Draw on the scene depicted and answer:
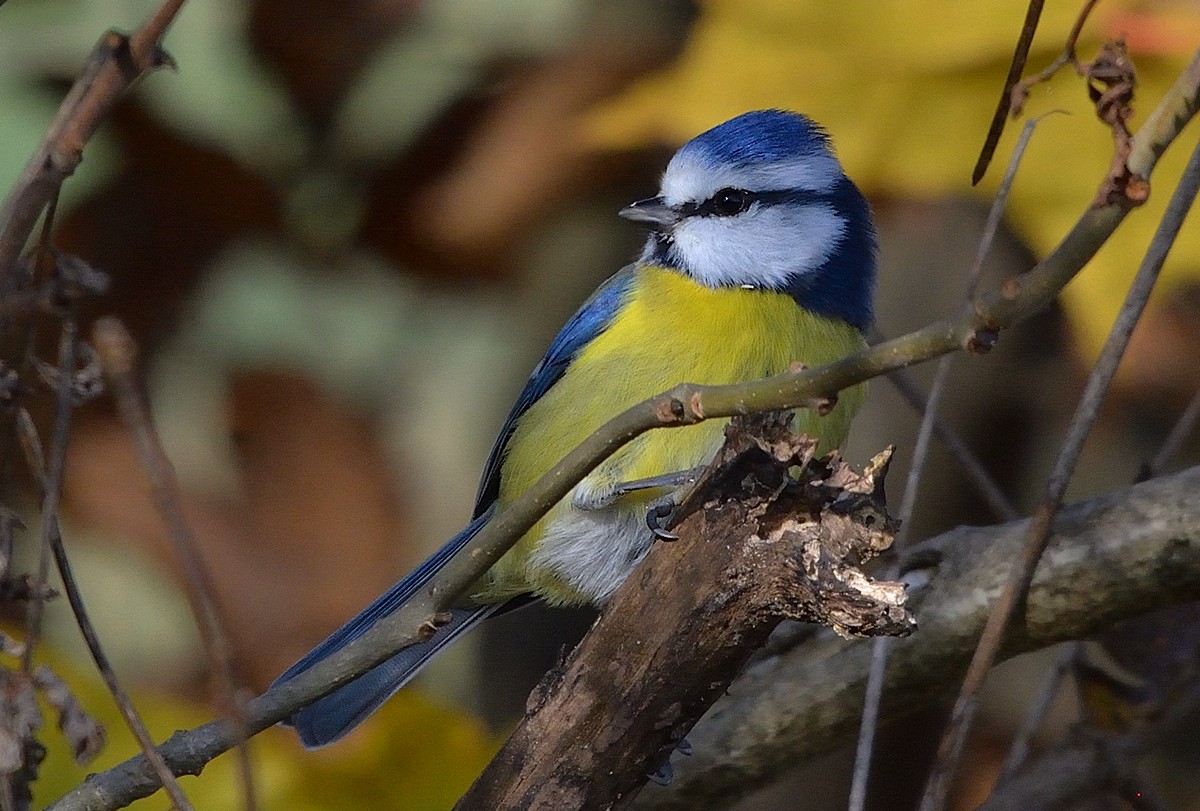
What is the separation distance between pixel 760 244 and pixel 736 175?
100 millimetres

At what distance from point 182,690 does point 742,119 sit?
4.03 feet

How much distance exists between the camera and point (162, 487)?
631 millimetres

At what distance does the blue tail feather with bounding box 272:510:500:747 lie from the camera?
152 centimetres

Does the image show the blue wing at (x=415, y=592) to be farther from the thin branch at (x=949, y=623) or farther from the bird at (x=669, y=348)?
the thin branch at (x=949, y=623)

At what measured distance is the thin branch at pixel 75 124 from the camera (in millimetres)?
956

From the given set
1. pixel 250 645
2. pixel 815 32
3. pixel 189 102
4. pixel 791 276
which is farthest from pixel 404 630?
pixel 189 102

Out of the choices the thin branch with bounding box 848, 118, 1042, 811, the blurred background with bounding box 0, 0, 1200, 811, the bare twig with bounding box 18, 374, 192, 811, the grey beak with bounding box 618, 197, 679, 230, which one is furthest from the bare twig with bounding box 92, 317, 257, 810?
the blurred background with bounding box 0, 0, 1200, 811

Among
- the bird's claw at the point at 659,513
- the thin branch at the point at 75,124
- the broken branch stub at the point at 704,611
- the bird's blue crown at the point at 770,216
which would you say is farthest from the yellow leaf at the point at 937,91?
the thin branch at the point at 75,124

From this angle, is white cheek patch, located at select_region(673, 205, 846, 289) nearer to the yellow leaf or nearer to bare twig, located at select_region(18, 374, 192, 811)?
the yellow leaf

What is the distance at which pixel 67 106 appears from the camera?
995 millimetres

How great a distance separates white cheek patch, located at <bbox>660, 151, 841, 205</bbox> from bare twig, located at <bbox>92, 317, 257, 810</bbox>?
1145mm

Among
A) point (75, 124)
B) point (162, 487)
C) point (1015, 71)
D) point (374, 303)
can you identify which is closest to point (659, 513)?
point (1015, 71)

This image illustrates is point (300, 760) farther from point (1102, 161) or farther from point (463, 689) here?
point (1102, 161)

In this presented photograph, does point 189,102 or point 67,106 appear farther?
point 189,102
